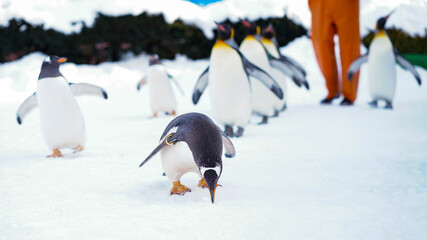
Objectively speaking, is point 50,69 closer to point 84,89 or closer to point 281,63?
point 84,89

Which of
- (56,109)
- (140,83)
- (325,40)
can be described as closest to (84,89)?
(56,109)

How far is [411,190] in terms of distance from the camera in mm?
1840

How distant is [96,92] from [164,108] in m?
1.77

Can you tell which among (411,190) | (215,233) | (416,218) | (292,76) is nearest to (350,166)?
(411,190)

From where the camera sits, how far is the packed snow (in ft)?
4.83

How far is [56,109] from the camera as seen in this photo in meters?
2.77

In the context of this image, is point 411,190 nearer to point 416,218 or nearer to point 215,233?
point 416,218

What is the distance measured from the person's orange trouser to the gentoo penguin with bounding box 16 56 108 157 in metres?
3.50

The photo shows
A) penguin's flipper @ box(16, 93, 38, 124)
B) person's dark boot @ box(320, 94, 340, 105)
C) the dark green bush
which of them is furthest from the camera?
the dark green bush

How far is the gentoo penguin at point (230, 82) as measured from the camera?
329 cm

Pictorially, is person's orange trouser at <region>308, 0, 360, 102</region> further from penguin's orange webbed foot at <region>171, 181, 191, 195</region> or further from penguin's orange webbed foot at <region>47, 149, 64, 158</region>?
penguin's orange webbed foot at <region>171, 181, 191, 195</region>

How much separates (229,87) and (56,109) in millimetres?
1204

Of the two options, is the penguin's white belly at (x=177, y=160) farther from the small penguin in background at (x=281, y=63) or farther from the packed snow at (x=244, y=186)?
the small penguin in background at (x=281, y=63)

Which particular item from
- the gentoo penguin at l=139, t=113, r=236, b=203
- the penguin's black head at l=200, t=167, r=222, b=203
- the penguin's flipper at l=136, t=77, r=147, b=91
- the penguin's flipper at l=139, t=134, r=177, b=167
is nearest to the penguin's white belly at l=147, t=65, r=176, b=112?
the penguin's flipper at l=136, t=77, r=147, b=91
